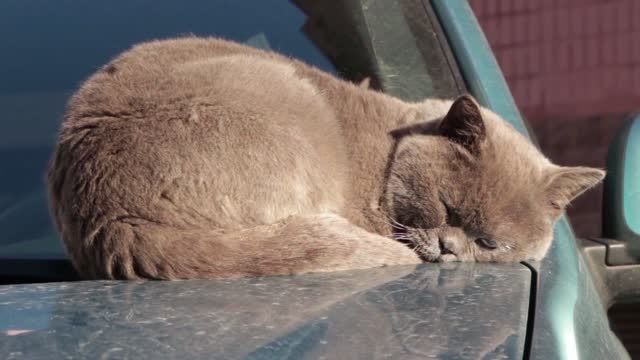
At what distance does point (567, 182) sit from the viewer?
8.92 ft

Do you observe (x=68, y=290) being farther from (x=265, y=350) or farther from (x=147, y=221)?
(x=265, y=350)

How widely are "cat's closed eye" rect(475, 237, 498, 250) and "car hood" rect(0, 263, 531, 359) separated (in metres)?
0.74

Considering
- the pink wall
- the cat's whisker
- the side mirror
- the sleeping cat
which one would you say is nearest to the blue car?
the side mirror

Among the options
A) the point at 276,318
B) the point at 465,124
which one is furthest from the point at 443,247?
the point at 276,318

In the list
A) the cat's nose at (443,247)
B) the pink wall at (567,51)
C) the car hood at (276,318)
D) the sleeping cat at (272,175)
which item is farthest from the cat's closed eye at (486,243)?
the pink wall at (567,51)

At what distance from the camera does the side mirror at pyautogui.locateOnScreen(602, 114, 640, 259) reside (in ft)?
7.44

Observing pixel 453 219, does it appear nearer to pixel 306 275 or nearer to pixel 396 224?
pixel 396 224

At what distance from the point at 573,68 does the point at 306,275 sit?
6850mm

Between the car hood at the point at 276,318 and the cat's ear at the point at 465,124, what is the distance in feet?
2.29

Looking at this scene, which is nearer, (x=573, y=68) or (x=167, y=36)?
(x=167, y=36)

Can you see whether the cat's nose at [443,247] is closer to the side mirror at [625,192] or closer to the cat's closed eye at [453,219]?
the cat's closed eye at [453,219]

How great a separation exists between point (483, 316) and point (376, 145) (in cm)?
130

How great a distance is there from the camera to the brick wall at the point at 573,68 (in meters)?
8.14

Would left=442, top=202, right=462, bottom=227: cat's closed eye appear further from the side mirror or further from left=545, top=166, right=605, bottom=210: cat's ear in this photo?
the side mirror
